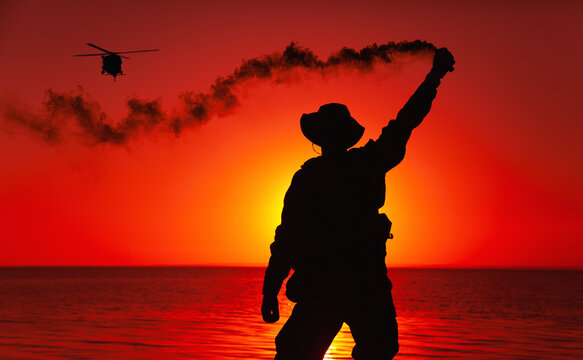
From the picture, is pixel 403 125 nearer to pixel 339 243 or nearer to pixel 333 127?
pixel 333 127

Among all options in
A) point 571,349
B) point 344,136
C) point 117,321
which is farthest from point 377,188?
point 117,321

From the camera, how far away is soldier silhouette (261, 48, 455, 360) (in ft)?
17.1

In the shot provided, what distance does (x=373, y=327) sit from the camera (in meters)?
5.23

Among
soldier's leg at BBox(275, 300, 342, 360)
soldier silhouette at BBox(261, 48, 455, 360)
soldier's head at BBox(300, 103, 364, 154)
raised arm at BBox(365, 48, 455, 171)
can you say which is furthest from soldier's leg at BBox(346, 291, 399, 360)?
soldier's head at BBox(300, 103, 364, 154)

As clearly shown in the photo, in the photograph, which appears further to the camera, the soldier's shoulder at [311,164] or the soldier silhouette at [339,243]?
the soldier's shoulder at [311,164]

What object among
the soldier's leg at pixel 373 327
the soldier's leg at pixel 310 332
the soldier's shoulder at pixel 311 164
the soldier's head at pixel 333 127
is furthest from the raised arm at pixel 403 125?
the soldier's leg at pixel 310 332

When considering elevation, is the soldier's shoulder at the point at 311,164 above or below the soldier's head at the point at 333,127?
below

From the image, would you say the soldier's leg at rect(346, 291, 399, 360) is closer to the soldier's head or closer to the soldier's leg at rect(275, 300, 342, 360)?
the soldier's leg at rect(275, 300, 342, 360)

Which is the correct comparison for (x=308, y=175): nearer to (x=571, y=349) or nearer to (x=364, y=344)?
(x=364, y=344)

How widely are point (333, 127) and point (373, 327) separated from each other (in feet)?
4.94

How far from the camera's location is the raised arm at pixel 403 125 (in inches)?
211

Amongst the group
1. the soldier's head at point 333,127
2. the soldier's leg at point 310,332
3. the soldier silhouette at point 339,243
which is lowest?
the soldier's leg at point 310,332

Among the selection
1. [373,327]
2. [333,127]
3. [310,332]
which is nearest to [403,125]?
[333,127]

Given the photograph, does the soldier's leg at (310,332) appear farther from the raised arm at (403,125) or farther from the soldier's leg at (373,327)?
the raised arm at (403,125)
